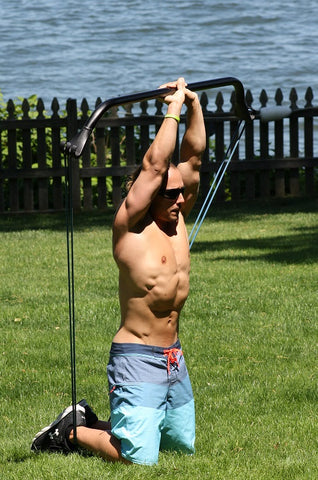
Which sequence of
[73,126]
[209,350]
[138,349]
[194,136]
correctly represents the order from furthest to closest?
[73,126] < [209,350] < [194,136] < [138,349]

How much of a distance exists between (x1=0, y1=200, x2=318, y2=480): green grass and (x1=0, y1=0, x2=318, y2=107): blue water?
54.2ft

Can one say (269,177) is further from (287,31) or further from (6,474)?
(287,31)

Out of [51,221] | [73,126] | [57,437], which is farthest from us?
[73,126]

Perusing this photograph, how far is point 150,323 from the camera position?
4566 millimetres

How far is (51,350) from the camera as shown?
6.50 metres

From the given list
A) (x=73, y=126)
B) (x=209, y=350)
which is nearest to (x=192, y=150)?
(x=209, y=350)

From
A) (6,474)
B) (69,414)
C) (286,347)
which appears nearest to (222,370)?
→ (286,347)

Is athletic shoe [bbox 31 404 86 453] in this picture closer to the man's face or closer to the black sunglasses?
the man's face

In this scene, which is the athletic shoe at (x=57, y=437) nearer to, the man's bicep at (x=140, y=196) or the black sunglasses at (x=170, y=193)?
the man's bicep at (x=140, y=196)

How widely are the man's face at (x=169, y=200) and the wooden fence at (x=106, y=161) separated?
319 inches

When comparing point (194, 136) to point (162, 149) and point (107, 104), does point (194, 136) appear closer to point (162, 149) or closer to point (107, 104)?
point (162, 149)

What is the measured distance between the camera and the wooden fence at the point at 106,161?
42.9 feet

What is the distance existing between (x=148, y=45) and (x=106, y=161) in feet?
52.6

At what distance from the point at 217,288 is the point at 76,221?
477cm
